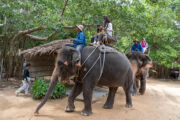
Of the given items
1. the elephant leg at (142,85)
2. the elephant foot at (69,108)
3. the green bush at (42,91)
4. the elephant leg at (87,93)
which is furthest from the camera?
the elephant leg at (142,85)

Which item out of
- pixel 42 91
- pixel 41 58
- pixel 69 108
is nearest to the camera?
pixel 69 108

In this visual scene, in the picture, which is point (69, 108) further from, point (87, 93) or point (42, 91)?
point (42, 91)

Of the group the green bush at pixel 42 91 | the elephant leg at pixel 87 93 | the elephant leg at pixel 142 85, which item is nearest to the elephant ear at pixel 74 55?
the elephant leg at pixel 87 93

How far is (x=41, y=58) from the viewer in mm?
10133

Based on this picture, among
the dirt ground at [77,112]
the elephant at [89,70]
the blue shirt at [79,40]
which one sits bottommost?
the dirt ground at [77,112]

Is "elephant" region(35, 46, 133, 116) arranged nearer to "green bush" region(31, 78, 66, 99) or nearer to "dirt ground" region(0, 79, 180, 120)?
"dirt ground" region(0, 79, 180, 120)

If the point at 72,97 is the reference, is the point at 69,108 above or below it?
below

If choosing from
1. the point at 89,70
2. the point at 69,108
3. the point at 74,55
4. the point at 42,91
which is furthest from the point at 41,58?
the point at 89,70

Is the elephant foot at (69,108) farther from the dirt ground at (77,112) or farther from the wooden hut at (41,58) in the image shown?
the wooden hut at (41,58)

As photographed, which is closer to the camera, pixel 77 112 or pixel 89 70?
pixel 89 70

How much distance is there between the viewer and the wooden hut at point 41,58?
834cm

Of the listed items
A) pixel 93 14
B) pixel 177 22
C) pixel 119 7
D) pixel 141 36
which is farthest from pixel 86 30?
pixel 177 22

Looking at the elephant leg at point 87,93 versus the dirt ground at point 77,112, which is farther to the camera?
the elephant leg at point 87,93

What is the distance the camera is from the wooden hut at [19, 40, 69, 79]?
8344 millimetres
